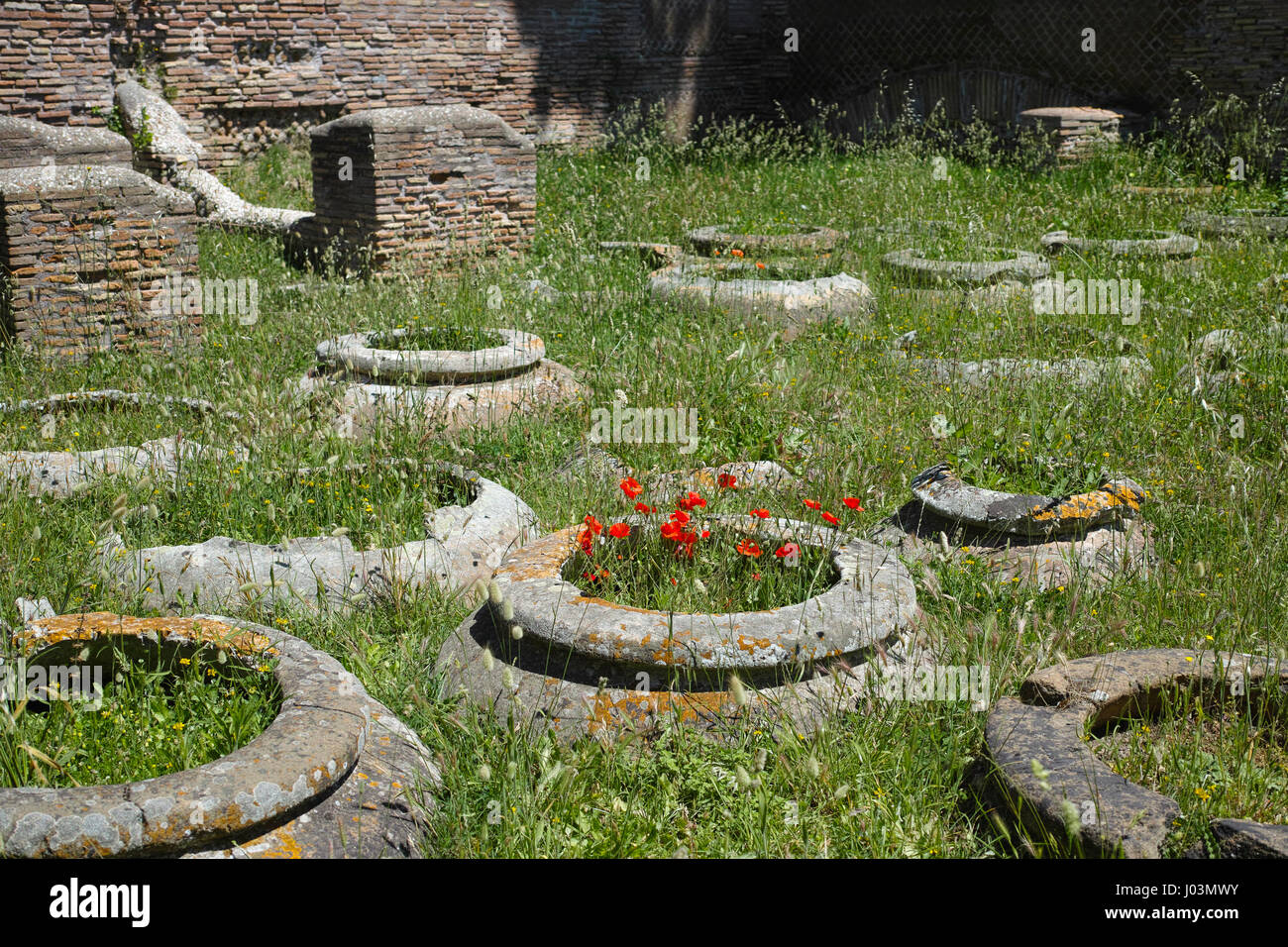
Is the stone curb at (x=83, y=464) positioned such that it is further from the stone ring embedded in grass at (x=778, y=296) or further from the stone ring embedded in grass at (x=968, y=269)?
the stone ring embedded in grass at (x=968, y=269)

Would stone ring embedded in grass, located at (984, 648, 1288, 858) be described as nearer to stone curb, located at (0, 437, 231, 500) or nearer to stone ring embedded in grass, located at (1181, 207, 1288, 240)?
stone curb, located at (0, 437, 231, 500)

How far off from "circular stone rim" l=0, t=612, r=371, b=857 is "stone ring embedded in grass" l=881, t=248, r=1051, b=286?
17.8 ft

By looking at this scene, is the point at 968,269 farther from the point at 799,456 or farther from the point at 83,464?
the point at 83,464

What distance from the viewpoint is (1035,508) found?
371cm

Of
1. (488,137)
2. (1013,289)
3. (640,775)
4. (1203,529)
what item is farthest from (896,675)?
(488,137)

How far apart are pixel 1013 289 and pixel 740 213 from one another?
3.38m

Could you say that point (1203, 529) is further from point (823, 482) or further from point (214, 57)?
point (214, 57)

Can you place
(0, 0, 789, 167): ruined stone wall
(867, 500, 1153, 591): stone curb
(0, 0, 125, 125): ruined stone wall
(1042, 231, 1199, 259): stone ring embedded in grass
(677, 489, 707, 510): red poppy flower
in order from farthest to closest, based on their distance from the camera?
(0, 0, 789, 167): ruined stone wall → (0, 0, 125, 125): ruined stone wall → (1042, 231, 1199, 259): stone ring embedded in grass → (867, 500, 1153, 591): stone curb → (677, 489, 707, 510): red poppy flower

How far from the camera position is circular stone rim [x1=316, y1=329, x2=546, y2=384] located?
4.99m

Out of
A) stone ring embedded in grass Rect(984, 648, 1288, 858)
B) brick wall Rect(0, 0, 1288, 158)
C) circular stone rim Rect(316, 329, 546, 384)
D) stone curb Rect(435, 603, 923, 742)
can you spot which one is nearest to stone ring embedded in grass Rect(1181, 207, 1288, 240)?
brick wall Rect(0, 0, 1288, 158)

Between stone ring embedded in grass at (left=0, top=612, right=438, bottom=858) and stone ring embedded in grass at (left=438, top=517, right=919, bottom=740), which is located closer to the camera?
stone ring embedded in grass at (left=0, top=612, right=438, bottom=858)

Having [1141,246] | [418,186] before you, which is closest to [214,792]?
[418,186]

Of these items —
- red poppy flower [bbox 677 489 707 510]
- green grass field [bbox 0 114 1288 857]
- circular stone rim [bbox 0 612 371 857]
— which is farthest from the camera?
red poppy flower [bbox 677 489 707 510]

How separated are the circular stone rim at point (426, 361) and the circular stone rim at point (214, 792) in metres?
2.48
